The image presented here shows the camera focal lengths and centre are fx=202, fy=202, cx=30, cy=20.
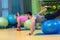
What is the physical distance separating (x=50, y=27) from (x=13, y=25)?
12.4 ft

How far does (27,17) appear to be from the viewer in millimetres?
7309

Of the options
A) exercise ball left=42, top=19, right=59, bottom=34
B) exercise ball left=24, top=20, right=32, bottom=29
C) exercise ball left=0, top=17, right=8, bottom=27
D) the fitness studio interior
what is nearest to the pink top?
the fitness studio interior

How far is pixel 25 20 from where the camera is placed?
759 centimetres

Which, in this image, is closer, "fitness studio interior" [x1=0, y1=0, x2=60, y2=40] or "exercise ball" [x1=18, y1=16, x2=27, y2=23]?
"fitness studio interior" [x1=0, y1=0, x2=60, y2=40]

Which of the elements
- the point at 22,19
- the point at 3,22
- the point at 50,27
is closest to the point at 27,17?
the point at 22,19

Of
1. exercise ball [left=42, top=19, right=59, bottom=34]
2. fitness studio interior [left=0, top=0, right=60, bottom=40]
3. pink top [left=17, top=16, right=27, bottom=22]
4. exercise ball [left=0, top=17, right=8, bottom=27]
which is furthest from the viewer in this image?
exercise ball [left=0, top=17, right=8, bottom=27]

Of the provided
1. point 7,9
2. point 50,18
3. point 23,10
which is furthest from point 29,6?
point 50,18

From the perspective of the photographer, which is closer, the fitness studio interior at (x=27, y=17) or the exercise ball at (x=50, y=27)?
the exercise ball at (x=50, y=27)

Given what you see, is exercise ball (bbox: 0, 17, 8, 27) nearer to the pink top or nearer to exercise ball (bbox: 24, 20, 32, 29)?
the pink top

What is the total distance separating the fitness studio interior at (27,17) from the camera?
5113mm

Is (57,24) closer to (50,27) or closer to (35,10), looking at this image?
(50,27)

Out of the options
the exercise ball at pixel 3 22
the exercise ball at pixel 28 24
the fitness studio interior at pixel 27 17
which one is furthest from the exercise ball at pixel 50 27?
the exercise ball at pixel 3 22

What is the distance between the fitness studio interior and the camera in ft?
16.8

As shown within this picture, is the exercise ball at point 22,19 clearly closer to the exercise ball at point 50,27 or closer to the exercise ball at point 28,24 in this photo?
the exercise ball at point 28,24
